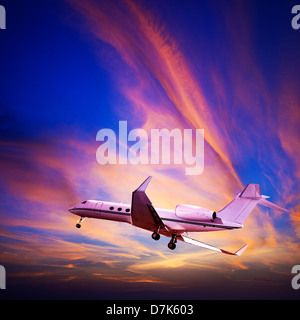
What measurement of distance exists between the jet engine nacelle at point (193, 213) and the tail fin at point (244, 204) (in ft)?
5.63

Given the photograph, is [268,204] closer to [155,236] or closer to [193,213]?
[193,213]

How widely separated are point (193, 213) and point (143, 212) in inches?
145

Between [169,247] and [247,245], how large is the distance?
5927 mm

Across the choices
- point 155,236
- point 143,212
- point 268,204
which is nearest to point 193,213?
point 155,236

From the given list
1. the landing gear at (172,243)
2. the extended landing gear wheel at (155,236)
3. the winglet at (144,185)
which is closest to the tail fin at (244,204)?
the landing gear at (172,243)

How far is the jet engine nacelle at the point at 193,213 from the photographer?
23.0 metres

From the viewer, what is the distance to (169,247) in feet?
83.1

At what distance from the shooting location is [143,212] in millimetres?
22422

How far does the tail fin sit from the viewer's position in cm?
2350

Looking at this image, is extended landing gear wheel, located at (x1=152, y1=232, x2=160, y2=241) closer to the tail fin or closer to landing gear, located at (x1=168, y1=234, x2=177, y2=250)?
landing gear, located at (x1=168, y1=234, x2=177, y2=250)

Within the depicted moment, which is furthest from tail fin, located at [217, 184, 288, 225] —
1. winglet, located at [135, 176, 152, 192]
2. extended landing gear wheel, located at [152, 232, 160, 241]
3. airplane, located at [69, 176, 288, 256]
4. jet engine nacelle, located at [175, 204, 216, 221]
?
winglet, located at [135, 176, 152, 192]
